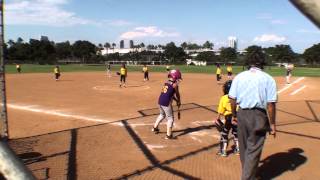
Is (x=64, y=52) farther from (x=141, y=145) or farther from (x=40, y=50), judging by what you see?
(x=141, y=145)

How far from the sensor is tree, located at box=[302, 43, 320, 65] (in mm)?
120188

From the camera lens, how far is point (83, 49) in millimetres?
141500

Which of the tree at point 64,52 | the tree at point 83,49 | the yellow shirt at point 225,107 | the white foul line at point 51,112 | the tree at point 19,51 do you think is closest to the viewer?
the yellow shirt at point 225,107

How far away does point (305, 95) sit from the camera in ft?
69.4

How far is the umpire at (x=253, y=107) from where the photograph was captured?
224 inches

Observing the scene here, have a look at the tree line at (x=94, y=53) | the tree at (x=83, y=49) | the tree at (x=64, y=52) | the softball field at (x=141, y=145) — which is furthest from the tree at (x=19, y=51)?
the softball field at (x=141, y=145)

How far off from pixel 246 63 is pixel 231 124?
2538 millimetres

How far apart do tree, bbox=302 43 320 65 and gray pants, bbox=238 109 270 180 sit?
120401 mm

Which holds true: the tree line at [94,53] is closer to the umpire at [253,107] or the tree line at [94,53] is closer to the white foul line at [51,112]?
the white foul line at [51,112]

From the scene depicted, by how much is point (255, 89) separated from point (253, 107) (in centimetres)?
25

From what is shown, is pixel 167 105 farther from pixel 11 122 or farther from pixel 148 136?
pixel 11 122

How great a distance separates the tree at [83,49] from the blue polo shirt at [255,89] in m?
134

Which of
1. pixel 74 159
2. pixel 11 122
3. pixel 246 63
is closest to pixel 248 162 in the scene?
pixel 246 63

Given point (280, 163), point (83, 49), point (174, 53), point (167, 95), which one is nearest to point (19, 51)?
point (83, 49)
